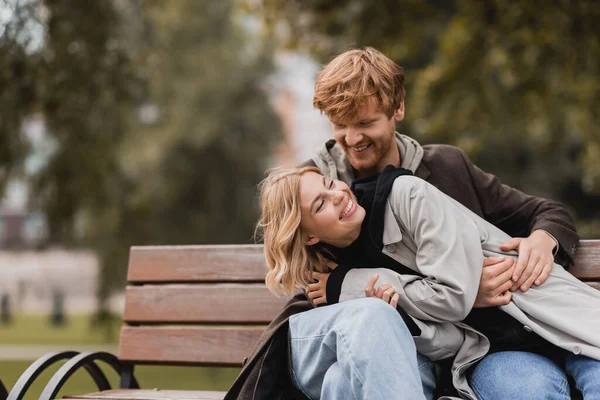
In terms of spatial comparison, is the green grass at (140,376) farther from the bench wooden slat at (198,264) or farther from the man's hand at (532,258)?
the man's hand at (532,258)

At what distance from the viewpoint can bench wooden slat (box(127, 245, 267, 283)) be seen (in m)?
4.27

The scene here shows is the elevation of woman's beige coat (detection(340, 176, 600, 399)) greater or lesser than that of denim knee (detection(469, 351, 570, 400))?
greater

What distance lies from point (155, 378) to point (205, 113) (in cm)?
463

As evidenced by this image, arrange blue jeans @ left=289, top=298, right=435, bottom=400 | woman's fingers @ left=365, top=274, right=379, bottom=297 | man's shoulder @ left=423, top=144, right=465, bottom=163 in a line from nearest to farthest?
blue jeans @ left=289, top=298, right=435, bottom=400
woman's fingers @ left=365, top=274, right=379, bottom=297
man's shoulder @ left=423, top=144, right=465, bottom=163

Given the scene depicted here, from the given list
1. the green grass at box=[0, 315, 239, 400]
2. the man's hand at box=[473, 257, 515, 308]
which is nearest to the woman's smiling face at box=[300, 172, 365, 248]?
the man's hand at box=[473, 257, 515, 308]

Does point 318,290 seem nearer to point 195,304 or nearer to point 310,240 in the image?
point 310,240

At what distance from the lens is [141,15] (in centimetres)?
1061

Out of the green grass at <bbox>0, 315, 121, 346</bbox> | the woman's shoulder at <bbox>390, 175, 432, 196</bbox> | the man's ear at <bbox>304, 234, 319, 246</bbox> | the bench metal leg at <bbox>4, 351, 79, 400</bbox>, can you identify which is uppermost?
the woman's shoulder at <bbox>390, 175, 432, 196</bbox>

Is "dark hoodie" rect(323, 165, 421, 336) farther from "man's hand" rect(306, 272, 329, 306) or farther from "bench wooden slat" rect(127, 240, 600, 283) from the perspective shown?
"bench wooden slat" rect(127, 240, 600, 283)

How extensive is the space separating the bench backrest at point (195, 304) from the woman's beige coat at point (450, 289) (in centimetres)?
110

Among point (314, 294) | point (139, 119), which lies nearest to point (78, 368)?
point (314, 294)

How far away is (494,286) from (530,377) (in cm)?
34

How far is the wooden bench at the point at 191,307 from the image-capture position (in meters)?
4.23

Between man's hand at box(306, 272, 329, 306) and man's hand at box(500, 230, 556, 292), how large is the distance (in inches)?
26.8
